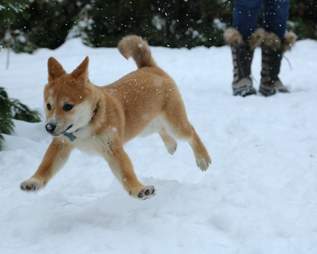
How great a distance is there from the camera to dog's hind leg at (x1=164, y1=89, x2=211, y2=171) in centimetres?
429

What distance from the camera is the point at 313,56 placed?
848 cm

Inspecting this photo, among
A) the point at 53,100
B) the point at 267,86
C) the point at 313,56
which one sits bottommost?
the point at 313,56

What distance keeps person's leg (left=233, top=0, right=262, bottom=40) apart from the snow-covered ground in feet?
2.28

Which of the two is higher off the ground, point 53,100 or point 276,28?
point 53,100

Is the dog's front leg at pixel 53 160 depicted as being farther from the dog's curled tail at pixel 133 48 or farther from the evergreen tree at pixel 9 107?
the evergreen tree at pixel 9 107

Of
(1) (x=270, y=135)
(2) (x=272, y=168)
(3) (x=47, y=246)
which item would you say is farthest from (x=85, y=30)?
(3) (x=47, y=246)

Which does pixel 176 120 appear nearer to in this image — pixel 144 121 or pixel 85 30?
pixel 144 121

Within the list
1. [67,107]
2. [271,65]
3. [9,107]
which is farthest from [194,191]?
[271,65]

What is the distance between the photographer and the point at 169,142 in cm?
470

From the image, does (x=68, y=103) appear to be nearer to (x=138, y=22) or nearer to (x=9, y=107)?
(x=9, y=107)

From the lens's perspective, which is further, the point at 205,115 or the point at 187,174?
the point at 205,115

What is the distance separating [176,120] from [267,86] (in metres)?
2.27

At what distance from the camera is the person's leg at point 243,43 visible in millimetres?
6242

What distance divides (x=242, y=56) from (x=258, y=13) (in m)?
0.51
